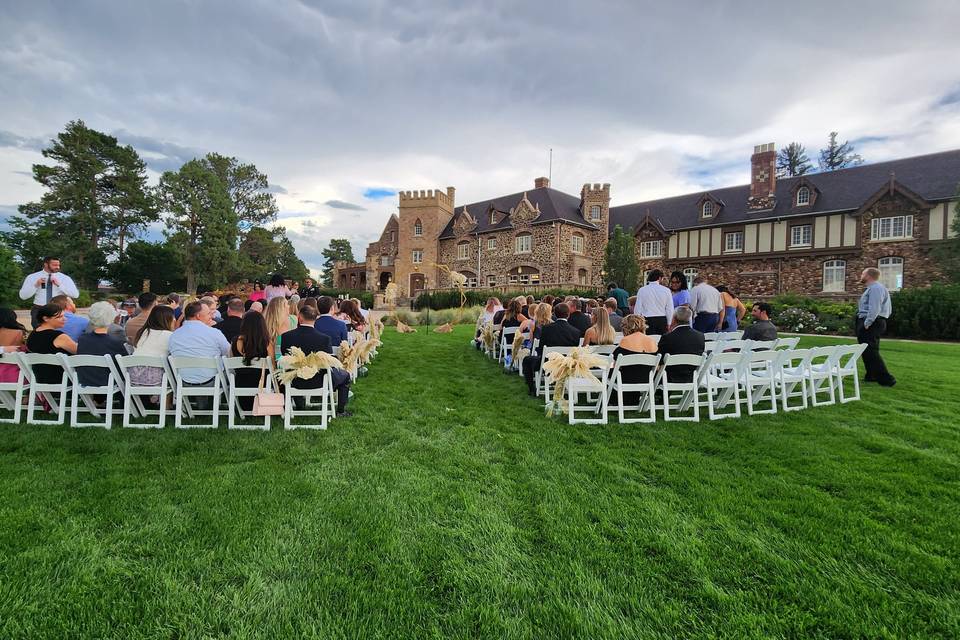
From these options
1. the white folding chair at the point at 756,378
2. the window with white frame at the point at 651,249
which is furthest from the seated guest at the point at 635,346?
the window with white frame at the point at 651,249

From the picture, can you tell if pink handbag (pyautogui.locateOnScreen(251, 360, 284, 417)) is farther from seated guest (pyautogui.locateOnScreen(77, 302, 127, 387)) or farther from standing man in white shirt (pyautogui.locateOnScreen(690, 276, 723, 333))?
standing man in white shirt (pyautogui.locateOnScreen(690, 276, 723, 333))

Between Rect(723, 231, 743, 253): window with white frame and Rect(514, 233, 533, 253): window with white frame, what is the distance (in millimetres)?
12784

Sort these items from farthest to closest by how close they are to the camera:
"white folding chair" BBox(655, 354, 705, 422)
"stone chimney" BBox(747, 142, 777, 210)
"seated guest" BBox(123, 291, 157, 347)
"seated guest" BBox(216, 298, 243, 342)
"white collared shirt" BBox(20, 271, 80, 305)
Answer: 1. "stone chimney" BBox(747, 142, 777, 210)
2. "white collared shirt" BBox(20, 271, 80, 305)
3. "seated guest" BBox(123, 291, 157, 347)
4. "seated guest" BBox(216, 298, 243, 342)
5. "white folding chair" BBox(655, 354, 705, 422)

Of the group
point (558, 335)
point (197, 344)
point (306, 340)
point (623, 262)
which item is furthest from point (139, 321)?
point (623, 262)

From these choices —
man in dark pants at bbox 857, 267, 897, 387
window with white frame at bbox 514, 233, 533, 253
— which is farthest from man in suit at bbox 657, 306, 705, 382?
window with white frame at bbox 514, 233, 533, 253

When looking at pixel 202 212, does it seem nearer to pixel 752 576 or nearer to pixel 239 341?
pixel 239 341

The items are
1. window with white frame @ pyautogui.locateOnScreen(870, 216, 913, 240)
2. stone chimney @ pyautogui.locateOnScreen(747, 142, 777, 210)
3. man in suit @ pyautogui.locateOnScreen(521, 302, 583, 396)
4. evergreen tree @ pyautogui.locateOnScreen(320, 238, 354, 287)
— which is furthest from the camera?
evergreen tree @ pyautogui.locateOnScreen(320, 238, 354, 287)

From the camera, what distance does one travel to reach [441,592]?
2135 millimetres

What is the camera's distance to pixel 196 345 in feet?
15.3

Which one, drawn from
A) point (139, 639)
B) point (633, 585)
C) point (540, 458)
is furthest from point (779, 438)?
point (139, 639)

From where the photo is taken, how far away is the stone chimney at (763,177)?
85.5ft

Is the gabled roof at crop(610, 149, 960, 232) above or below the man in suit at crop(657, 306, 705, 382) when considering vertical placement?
above

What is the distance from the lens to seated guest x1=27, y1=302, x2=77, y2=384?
15.5 feet

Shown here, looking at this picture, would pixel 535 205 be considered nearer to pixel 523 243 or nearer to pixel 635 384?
pixel 523 243
